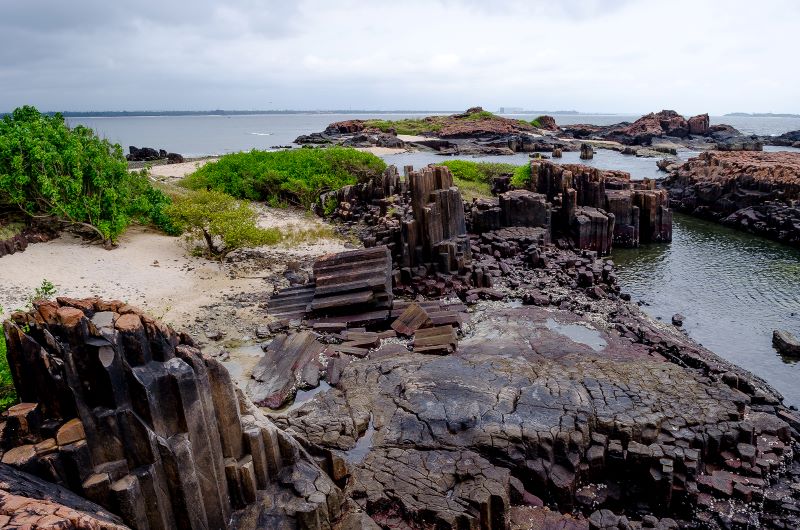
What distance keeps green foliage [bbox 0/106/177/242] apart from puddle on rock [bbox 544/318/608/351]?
1446cm

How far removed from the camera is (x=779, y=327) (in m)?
15.6

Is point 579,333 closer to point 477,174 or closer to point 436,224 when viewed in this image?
point 436,224

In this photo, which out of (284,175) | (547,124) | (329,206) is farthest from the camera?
(547,124)

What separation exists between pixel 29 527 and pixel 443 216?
1597cm

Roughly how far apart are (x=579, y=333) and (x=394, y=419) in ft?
22.7

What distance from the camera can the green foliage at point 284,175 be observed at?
29422mm

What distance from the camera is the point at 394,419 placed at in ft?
29.7

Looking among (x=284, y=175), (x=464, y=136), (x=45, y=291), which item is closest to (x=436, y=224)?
(x=45, y=291)

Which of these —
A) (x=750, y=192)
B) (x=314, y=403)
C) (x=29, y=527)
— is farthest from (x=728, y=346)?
(x=750, y=192)

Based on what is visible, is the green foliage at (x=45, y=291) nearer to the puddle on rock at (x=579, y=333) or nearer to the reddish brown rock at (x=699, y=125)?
the puddle on rock at (x=579, y=333)

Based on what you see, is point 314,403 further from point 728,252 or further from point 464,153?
point 464,153

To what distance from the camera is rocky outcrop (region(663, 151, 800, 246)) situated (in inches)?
1117

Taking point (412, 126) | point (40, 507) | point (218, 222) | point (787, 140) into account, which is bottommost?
point (40, 507)

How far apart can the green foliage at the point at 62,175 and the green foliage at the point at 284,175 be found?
30.1ft
